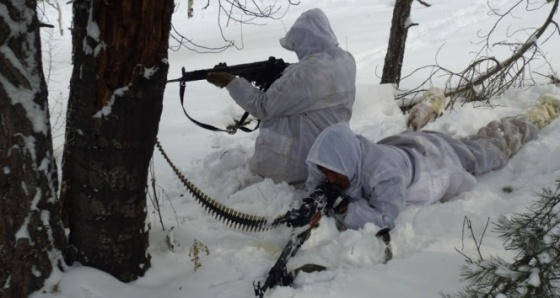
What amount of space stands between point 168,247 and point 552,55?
6667mm

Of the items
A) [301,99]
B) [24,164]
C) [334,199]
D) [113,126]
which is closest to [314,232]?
[334,199]

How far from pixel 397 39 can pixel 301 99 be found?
278 cm

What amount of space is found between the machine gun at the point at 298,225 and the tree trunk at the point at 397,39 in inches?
127

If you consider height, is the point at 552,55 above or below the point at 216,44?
above

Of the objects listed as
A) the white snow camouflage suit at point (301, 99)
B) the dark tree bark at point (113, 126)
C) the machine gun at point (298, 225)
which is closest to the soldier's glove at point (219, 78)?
the white snow camouflage suit at point (301, 99)

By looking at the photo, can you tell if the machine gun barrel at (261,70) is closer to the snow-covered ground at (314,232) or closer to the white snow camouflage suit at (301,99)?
the white snow camouflage suit at (301,99)

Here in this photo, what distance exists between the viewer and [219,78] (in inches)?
129

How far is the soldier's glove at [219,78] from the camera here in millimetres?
3258

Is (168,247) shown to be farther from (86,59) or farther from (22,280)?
(86,59)

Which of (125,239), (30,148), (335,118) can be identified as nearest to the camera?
(30,148)

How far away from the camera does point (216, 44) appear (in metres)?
11.7

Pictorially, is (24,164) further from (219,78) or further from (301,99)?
(301,99)

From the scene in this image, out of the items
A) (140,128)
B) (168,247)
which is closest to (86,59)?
(140,128)

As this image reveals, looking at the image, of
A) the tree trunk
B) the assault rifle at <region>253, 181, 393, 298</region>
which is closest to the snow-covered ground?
the assault rifle at <region>253, 181, 393, 298</region>
